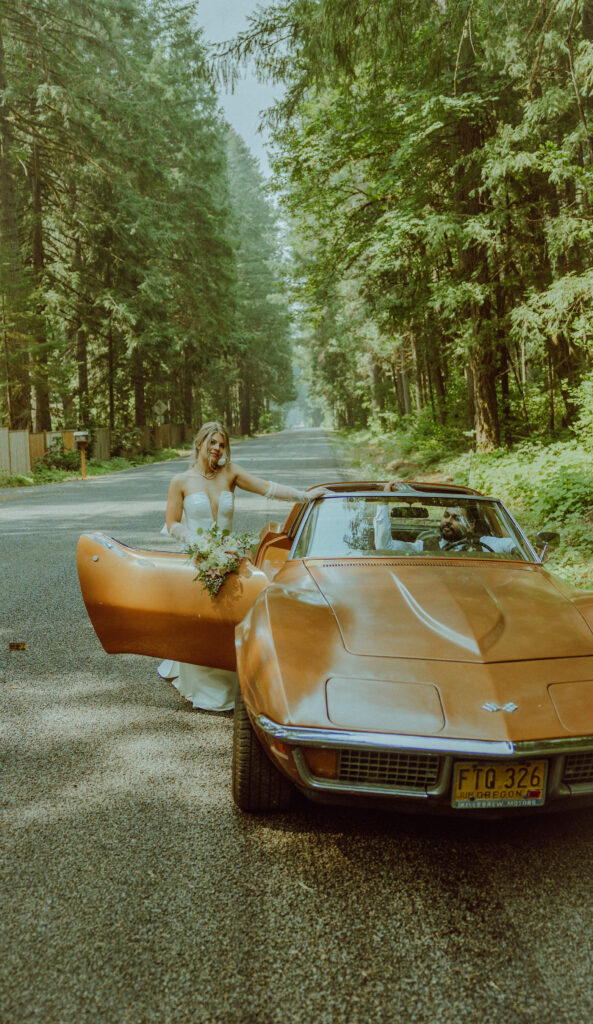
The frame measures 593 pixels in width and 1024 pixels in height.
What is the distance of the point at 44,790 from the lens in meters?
3.09

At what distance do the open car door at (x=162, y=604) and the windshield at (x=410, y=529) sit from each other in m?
0.48

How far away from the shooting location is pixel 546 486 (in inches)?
392

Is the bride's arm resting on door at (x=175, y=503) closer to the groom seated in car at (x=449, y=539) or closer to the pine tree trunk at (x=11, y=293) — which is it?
the groom seated in car at (x=449, y=539)

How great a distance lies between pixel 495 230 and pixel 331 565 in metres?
10.0

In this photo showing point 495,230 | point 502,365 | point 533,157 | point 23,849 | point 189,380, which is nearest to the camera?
point 23,849

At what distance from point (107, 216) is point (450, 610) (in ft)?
84.0

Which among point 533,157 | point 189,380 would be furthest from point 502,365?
point 189,380

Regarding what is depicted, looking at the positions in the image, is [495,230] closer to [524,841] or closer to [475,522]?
[475,522]

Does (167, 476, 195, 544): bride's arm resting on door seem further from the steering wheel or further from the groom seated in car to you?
the steering wheel

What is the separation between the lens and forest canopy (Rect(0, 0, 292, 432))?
65.8ft

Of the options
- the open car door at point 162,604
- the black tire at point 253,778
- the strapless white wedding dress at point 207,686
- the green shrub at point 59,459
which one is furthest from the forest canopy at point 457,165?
the green shrub at point 59,459

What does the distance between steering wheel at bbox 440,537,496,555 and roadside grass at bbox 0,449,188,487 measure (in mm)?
17126

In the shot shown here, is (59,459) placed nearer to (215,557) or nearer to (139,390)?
(139,390)

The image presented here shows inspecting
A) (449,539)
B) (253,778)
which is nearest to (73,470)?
(449,539)
